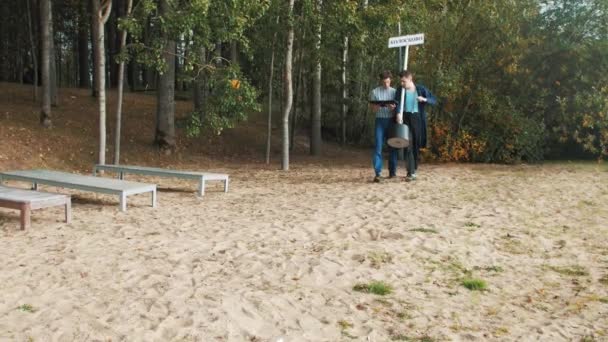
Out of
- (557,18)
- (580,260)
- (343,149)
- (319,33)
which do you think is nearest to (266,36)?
(319,33)

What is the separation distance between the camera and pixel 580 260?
588 centimetres

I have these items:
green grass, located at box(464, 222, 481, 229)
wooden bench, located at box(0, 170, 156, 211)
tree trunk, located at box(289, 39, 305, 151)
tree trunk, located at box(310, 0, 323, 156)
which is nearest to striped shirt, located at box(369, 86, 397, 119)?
green grass, located at box(464, 222, 481, 229)

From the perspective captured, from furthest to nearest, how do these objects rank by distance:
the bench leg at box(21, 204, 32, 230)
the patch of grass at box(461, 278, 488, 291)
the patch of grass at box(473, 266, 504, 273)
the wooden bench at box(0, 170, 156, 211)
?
the wooden bench at box(0, 170, 156, 211), the bench leg at box(21, 204, 32, 230), the patch of grass at box(473, 266, 504, 273), the patch of grass at box(461, 278, 488, 291)

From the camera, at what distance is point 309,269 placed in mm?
5484

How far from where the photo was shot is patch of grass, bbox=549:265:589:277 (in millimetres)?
5422

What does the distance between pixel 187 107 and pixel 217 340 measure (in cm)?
2059

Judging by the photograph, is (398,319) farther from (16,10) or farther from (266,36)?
(16,10)

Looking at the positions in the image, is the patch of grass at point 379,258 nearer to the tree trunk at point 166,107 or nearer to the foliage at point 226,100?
the foliage at point 226,100

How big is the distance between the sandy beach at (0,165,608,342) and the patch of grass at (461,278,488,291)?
0.08 metres

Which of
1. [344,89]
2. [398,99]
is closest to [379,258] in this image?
[398,99]

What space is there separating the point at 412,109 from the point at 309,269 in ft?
21.1

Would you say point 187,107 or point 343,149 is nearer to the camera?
point 343,149

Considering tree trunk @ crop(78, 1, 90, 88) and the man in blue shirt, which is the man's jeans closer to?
the man in blue shirt

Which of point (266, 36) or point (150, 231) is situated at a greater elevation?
point (266, 36)
